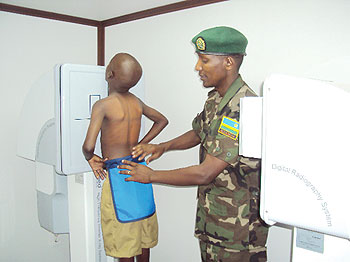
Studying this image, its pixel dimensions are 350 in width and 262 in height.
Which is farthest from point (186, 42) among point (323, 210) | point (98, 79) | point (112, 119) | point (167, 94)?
point (323, 210)

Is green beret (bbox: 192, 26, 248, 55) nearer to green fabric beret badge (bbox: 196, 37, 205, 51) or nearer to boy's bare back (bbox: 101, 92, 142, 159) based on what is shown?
green fabric beret badge (bbox: 196, 37, 205, 51)

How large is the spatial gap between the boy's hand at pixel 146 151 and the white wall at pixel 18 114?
1.19 meters

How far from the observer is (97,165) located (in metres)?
1.96

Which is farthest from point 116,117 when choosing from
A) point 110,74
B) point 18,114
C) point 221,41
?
A: point 18,114

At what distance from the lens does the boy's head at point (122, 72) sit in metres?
1.86

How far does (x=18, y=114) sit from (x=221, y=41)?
1.73 m

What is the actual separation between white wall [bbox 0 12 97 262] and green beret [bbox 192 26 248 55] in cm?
151

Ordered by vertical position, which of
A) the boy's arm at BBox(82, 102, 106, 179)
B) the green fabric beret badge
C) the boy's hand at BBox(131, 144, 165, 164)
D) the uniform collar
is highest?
the green fabric beret badge

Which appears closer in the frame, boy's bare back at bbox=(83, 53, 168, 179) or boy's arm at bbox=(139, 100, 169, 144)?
boy's bare back at bbox=(83, 53, 168, 179)

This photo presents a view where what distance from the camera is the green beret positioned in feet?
5.38

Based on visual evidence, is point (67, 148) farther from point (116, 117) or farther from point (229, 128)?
point (229, 128)

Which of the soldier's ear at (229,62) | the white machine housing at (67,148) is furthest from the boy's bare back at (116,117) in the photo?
the soldier's ear at (229,62)

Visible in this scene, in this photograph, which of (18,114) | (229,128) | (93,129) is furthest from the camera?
(18,114)

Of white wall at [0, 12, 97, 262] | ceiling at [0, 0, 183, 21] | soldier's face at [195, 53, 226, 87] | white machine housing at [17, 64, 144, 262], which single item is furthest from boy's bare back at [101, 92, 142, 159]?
white wall at [0, 12, 97, 262]
